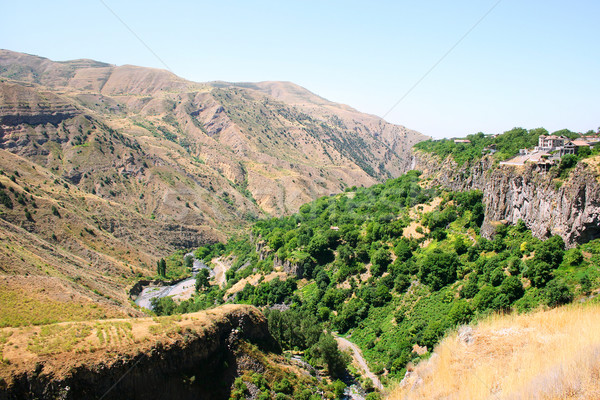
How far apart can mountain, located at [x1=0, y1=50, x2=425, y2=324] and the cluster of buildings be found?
49659 millimetres

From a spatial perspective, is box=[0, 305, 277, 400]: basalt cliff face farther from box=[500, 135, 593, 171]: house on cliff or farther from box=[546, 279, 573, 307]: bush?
box=[500, 135, 593, 171]: house on cliff

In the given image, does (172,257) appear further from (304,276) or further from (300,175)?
(300,175)

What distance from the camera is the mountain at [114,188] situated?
54044 mm

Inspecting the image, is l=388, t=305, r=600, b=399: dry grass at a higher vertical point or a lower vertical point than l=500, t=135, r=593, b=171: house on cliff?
lower

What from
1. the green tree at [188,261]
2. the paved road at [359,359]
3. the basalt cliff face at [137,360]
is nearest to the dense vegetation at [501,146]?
the paved road at [359,359]

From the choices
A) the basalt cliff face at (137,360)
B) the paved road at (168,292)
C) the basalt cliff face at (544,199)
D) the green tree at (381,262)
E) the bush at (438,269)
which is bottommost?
the paved road at (168,292)

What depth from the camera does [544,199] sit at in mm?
43000

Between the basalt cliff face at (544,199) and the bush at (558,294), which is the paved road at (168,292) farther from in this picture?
the bush at (558,294)

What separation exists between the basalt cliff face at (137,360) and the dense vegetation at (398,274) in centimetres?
1276

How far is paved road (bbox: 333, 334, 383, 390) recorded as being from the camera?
44.6m

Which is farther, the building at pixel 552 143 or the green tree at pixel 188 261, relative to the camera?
the green tree at pixel 188 261

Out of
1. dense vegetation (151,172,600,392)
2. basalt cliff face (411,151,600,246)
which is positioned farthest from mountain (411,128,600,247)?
dense vegetation (151,172,600,392)

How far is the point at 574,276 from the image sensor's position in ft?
112

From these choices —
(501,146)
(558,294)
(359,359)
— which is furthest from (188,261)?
(558,294)
